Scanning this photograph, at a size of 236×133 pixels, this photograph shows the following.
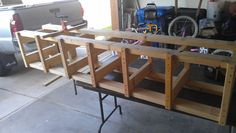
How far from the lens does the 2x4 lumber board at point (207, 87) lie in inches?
64.4

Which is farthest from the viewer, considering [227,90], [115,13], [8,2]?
[115,13]

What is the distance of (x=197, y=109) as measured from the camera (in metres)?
1.38

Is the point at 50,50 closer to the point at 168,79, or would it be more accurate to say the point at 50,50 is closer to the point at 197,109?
the point at 168,79

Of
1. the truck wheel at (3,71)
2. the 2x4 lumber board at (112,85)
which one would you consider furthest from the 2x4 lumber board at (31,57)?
the truck wheel at (3,71)

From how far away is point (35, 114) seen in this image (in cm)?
271

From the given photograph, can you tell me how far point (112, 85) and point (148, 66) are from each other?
0.39 m

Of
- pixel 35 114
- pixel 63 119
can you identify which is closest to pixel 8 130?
pixel 35 114

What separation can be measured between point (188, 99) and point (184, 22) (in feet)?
9.30

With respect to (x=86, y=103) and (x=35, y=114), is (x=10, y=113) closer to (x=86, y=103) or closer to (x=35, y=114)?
(x=35, y=114)

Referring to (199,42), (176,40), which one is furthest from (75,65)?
(199,42)

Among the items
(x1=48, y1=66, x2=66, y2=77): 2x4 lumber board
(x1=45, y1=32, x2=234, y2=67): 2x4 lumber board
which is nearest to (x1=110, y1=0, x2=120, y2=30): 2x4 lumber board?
(x1=48, y1=66, x2=66, y2=77): 2x4 lumber board

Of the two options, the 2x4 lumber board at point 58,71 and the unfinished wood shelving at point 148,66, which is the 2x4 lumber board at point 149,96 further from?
the 2x4 lumber board at point 58,71

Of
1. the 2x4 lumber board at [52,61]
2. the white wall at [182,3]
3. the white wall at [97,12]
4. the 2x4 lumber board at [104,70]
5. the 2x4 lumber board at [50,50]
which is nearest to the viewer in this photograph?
the 2x4 lumber board at [104,70]

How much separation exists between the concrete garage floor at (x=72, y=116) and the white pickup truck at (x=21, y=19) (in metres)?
0.67
